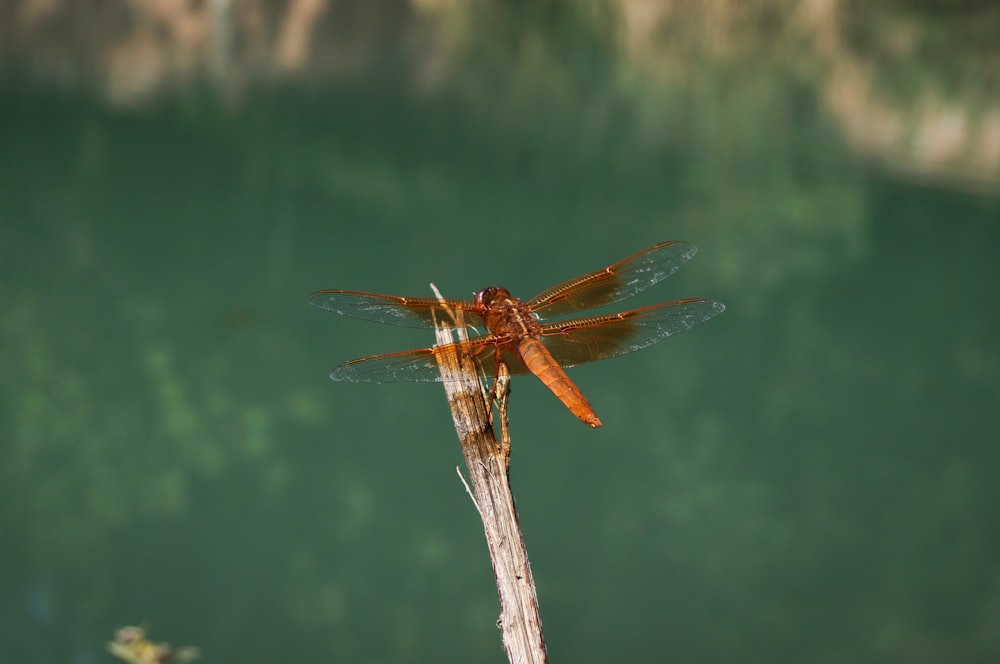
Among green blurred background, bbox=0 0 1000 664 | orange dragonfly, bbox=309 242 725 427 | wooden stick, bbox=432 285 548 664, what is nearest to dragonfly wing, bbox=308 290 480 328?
orange dragonfly, bbox=309 242 725 427

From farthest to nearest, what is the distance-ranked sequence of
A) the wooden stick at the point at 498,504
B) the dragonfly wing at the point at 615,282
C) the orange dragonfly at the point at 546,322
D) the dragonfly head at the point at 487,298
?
1. the dragonfly wing at the point at 615,282
2. the dragonfly head at the point at 487,298
3. the orange dragonfly at the point at 546,322
4. the wooden stick at the point at 498,504

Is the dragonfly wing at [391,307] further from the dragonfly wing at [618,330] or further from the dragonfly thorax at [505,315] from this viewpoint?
the dragonfly wing at [618,330]

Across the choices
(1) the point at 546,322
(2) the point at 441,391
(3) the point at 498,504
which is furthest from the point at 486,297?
(2) the point at 441,391

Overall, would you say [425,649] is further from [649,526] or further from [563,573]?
[649,526]

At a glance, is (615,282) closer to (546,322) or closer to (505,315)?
(546,322)

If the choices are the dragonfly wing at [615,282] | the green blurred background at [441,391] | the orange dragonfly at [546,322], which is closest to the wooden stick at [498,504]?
the orange dragonfly at [546,322]

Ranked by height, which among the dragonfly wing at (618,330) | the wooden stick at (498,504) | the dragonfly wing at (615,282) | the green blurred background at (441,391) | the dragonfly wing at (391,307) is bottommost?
the wooden stick at (498,504)

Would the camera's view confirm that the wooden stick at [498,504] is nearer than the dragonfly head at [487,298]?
Yes

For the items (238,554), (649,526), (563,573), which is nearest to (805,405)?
(649,526)
